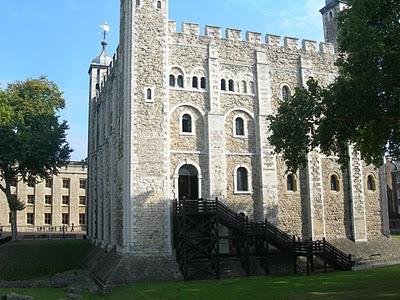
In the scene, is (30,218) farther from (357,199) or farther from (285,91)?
(357,199)

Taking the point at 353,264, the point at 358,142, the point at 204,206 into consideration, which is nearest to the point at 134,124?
the point at 204,206

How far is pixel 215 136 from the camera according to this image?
27672mm

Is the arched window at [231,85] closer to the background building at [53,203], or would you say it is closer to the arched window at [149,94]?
the arched window at [149,94]

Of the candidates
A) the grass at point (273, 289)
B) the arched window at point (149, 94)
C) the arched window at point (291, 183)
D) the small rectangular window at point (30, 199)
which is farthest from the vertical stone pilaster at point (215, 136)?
the small rectangular window at point (30, 199)

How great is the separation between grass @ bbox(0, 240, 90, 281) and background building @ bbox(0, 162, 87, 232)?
72.8 ft

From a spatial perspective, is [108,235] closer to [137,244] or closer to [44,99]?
[137,244]

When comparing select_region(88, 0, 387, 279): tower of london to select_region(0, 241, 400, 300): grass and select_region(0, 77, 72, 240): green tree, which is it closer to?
select_region(0, 241, 400, 300): grass

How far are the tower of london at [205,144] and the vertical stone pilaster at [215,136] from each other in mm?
62

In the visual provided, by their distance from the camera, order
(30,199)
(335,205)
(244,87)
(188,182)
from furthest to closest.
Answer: (30,199) → (335,205) → (244,87) → (188,182)

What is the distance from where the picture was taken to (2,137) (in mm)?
35469

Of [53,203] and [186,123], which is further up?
[186,123]

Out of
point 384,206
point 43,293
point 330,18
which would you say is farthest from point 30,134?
point 384,206

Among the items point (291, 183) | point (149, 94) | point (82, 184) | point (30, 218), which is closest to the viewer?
point (149, 94)

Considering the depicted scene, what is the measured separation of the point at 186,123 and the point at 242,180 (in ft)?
16.6
